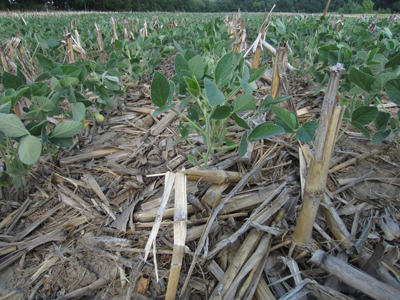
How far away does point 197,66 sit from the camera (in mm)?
1082

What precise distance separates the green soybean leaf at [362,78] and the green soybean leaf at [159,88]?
76 cm

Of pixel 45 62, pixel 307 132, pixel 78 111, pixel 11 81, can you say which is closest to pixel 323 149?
pixel 307 132

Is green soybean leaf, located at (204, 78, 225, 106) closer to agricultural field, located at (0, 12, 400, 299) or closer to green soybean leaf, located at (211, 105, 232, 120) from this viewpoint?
agricultural field, located at (0, 12, 400, 299)

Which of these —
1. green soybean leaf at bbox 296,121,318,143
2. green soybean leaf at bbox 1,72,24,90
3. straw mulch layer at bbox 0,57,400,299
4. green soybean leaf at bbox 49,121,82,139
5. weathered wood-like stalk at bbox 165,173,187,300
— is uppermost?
green soybean leaf at bbox 1,72,24,90

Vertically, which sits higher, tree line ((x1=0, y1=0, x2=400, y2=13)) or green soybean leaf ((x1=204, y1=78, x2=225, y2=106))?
tree line ((x1=0, y1=0, x2=400, y2=13))

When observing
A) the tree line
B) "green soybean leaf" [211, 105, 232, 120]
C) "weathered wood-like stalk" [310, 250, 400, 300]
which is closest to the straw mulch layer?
"weathered wood-like stalk" [310, 250, 400, 300]

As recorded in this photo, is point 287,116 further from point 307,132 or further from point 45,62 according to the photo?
point 45,62

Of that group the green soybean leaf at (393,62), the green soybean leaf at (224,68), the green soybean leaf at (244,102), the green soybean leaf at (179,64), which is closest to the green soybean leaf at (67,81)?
the green soybean leaf at (179,64)

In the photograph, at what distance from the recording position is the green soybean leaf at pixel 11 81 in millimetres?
1247

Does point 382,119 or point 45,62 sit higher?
point 45,62

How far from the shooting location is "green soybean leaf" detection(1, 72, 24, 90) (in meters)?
1.25

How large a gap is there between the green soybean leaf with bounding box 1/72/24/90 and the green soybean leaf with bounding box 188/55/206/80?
2.99 feet

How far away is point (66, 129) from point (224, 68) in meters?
0.79

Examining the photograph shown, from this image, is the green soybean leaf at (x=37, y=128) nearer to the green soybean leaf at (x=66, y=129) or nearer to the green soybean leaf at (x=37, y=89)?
the green soybean leaf at (x=66, y=129)
